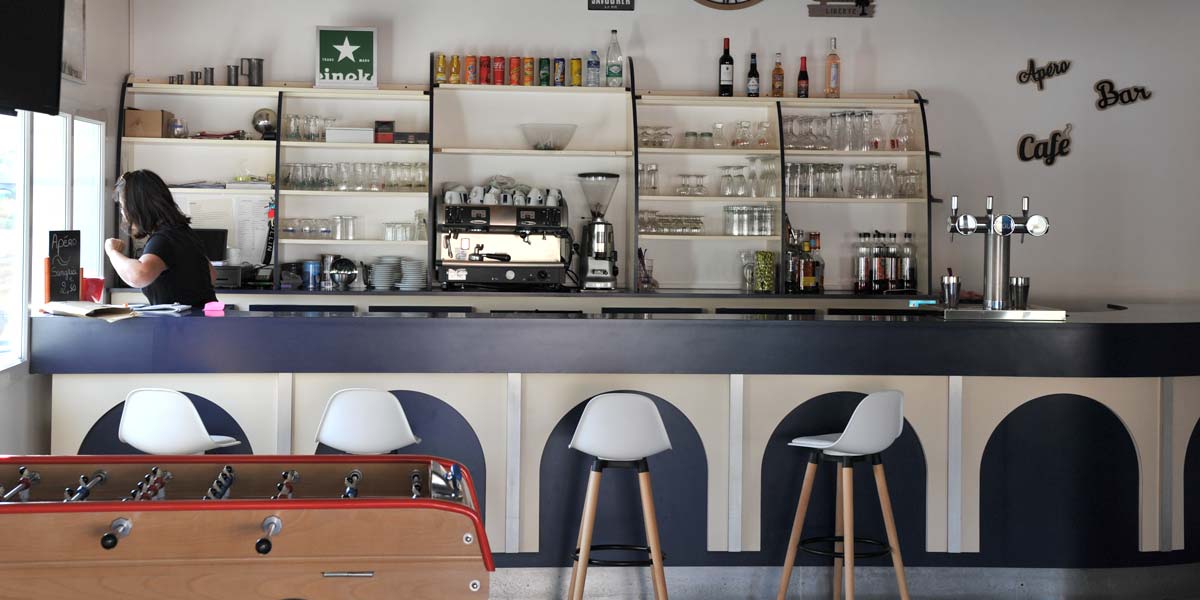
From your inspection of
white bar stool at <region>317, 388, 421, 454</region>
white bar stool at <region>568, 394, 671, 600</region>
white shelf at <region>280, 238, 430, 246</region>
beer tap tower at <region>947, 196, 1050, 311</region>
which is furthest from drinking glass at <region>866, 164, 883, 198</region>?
white bar stool at <region>317, 388, 421, 454</region>

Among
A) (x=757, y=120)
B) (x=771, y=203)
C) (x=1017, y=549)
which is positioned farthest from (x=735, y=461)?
(x=757, y=120)

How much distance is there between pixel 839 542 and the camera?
161 inches

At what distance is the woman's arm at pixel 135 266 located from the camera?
4.20 meters

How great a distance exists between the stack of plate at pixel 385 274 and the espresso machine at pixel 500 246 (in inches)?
12.4

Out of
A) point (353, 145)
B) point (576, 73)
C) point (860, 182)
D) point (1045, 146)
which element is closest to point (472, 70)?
point (576, 73)

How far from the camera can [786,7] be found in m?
6.64

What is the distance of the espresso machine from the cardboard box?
165 cm

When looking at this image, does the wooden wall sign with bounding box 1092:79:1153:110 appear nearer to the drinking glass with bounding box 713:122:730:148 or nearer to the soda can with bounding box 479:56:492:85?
the drinking glass with bounding box 713:122:730:148

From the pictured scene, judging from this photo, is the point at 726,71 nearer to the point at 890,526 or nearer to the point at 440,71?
the point at 440,71

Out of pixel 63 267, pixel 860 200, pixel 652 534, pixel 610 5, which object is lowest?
pixel 652 534

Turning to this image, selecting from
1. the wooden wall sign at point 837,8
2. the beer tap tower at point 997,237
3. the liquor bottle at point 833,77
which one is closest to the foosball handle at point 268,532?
the beer tap tower at point 997,237

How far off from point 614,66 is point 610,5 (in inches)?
Result: 16.5

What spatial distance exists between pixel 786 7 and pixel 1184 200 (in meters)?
2.72

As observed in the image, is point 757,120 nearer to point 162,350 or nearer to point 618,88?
point 618,88
